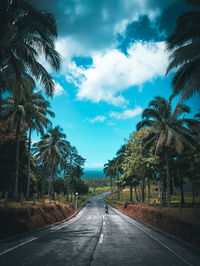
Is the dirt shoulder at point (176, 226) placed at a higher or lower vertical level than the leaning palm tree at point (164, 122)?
lower

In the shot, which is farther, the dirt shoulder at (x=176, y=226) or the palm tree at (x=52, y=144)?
the palm tree at (x=52, y=144)

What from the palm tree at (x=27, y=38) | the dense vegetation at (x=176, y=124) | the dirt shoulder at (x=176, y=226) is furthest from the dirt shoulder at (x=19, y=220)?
the dense vegetation at (x=176, y=124)

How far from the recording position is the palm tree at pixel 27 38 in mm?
9188

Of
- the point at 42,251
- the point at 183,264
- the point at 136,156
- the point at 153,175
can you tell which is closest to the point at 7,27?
the point at 42,251

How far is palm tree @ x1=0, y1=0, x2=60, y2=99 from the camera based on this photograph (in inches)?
362

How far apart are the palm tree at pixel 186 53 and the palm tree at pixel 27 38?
23.1 ft

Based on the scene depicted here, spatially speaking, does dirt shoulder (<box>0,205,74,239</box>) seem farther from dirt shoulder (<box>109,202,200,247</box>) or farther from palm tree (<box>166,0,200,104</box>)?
palm tree (<box>166,0,200,104</box>)

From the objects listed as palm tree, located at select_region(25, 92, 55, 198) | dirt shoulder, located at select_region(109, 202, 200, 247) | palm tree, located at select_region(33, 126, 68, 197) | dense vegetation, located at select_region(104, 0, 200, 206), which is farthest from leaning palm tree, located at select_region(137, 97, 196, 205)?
palm tree, located at select_region(33, 126, 68, 197)

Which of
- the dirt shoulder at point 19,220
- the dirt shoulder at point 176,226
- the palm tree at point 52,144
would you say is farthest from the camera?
the palm tree at point 52,144

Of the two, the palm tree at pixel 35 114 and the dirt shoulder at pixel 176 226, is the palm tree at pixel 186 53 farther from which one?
the palm tree at pixel 35 114

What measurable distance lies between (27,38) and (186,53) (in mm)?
8596

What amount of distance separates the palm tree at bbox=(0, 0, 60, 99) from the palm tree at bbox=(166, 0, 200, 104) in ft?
23.1

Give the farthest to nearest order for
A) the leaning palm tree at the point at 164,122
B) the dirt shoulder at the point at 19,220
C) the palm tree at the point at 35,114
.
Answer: the palm tree at the point at 35,114 < the leaning palm tree at the point at 164,122 < the dirt shoulder at the point at 19,220

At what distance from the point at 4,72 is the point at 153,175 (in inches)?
1023
